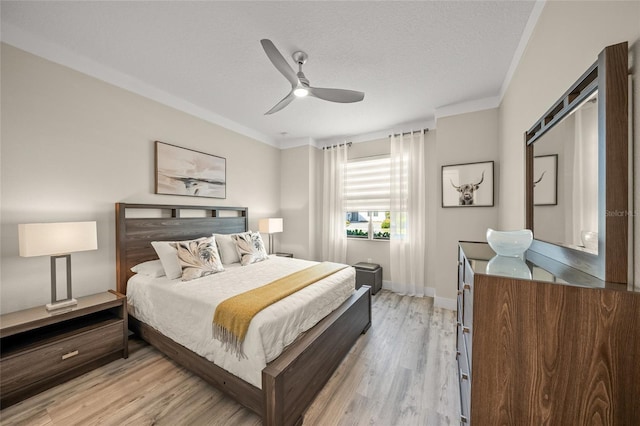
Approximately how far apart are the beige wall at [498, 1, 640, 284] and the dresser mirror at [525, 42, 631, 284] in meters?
0.04

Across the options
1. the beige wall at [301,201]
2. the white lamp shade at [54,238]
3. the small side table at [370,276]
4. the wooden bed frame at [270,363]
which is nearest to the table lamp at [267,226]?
the beige wall at [301,201]

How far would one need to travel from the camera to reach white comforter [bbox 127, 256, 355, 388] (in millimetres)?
1517

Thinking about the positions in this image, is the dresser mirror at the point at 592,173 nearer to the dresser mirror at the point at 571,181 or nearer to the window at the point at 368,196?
the dresser mirror at the point at 571,181

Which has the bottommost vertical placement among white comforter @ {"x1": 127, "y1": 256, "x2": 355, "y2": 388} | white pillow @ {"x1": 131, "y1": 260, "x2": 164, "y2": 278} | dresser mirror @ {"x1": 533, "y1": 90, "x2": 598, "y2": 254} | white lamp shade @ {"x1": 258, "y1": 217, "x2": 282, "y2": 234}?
white comforter @ {"x1": 127, "y1": 256, "x2": 355, "y2": 388}

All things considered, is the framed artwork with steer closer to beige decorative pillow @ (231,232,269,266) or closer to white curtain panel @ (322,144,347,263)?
white curtain panel @ (322,144,347,263)

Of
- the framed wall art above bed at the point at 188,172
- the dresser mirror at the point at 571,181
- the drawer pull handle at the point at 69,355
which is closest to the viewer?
the dresser mirror at the point at 571,181

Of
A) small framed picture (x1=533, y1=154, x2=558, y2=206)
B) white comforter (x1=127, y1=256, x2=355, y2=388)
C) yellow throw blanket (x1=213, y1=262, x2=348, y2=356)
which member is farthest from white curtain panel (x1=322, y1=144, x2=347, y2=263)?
small framed picture (x1=533, y1=154, x2=558, y2=206)

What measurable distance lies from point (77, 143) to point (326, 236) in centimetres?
367

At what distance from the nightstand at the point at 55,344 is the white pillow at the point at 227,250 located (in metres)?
1.10

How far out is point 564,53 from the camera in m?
1.32

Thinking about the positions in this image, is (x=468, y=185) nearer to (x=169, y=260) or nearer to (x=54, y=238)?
(x=169, y=260)

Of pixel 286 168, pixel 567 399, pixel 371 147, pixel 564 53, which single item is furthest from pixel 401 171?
pixel 567 399

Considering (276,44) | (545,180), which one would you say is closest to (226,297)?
(276,44)

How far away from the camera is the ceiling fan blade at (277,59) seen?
1676mm
